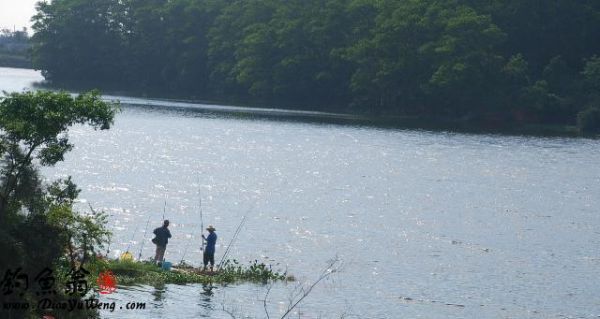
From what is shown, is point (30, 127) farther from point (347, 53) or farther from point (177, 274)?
point (347, 53)

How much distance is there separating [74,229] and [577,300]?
2024 centimetres

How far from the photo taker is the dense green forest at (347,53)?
5044 inches

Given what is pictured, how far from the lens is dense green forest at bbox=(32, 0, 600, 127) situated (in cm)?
12812

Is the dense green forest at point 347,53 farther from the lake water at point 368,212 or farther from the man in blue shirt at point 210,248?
the man in blue shirt at point 210,248

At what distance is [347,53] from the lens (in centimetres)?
13838

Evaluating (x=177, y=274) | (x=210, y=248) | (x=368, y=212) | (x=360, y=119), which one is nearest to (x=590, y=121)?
(x=360, y=119)

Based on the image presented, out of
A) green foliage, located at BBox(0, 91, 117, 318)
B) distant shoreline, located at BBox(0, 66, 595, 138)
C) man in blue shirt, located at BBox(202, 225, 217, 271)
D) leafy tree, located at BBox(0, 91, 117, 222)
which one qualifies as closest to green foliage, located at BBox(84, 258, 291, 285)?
man in blue shirt, located at BBox(202, 225, 217, 271)

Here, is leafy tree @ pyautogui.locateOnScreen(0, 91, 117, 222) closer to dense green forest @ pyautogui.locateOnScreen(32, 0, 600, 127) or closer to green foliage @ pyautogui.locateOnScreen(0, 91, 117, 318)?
green foliage @ pyautogui.locateOnScreen(0, 91, 117, 318)

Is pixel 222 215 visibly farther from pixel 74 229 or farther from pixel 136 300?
pixel 74 229

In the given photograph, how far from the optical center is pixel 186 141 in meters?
96.6

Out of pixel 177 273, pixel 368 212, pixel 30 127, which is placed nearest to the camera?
pixel 30 127

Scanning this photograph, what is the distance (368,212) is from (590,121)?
6287cm

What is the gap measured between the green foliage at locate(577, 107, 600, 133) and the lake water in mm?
11092

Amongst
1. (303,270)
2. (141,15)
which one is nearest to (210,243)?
(303,270)
